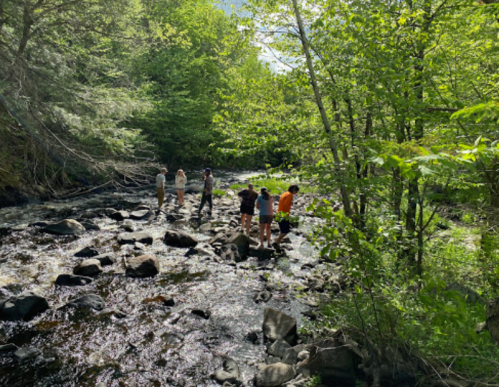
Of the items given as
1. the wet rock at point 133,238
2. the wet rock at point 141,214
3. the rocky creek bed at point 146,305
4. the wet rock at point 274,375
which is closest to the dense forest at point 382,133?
the wet rock at point 274,375

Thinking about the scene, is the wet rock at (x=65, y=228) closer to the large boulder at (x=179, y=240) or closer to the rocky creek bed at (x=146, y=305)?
the rocky creek bed at (x=146, y=305)

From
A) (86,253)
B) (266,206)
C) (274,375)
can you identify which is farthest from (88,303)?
(266,206)

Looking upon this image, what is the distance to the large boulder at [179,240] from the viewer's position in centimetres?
1108

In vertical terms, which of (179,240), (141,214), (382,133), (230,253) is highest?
(382,133)

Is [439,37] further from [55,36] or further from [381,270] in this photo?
[55,36]

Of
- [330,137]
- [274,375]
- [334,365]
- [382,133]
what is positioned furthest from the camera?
[382,133]

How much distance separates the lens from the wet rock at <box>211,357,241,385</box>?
4.86 m

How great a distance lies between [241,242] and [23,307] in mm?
6318

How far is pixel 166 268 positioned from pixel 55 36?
11254 mm

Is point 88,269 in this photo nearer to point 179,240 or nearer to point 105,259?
point 105,259

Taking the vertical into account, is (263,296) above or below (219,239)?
below

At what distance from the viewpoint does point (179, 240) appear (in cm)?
1109

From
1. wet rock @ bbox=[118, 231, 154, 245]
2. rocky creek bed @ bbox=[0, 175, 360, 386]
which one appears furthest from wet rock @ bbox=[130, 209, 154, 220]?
wet rock @ bbox=[118, 231, 154, 245]

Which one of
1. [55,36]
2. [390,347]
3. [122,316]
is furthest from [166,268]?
[55,36]
